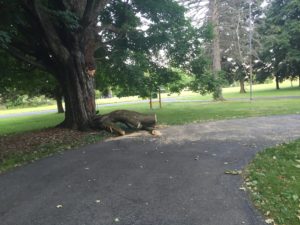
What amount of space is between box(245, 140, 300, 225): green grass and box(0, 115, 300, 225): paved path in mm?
210

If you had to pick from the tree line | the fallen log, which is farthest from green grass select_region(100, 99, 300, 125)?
the fallen log

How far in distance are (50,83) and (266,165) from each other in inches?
677

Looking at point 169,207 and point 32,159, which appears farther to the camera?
point 32,159

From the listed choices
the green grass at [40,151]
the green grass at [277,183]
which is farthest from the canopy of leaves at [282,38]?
the green grass at [277,183]

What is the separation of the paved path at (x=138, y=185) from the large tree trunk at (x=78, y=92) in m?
3.04

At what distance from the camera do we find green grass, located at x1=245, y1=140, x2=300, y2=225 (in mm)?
4062

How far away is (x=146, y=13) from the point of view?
15297 mm

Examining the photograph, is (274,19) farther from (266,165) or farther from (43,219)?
(43,219)

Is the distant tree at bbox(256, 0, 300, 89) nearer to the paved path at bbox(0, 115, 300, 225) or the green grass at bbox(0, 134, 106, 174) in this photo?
the green grass at bbox(0, 134, 106, 174)

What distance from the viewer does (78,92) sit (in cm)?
1169

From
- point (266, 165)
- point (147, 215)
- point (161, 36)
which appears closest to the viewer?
point (147, 215)

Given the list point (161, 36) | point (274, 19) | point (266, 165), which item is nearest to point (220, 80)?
point (161, 36)

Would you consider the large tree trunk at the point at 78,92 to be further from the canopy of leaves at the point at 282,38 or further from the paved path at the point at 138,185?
the canopy of leaves at the point at 282,38

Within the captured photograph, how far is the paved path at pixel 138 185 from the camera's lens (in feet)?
13.6
